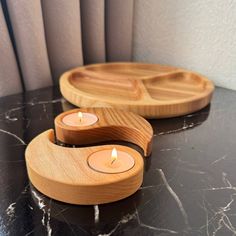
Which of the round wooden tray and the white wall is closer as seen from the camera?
the round wooden tray

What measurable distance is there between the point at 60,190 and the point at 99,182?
0.05 meters

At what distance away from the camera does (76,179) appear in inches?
14.8

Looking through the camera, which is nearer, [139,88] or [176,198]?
[176,198]

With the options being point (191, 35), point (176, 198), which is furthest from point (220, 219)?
point (191, 35)

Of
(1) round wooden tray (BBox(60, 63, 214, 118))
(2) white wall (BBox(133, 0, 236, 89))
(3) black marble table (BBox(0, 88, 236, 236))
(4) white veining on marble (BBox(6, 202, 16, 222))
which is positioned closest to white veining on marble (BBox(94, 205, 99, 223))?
(3) black marble table (BBox(0, 88, 236, 236))

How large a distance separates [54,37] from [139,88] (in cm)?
29

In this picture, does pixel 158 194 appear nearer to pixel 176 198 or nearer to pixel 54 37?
pixel 176 198

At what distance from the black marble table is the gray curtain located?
0.17m

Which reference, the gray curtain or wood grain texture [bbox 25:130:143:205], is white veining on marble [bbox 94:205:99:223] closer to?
wood grain texture [bbox 25:130:143:205]

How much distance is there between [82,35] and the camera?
899 millimetres

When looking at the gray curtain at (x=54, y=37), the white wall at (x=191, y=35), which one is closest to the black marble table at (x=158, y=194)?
the gray curtain at (x=54, y=37)

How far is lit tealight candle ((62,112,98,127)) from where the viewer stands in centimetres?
54

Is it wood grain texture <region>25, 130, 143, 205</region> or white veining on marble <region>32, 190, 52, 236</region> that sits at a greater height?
wood grain texture <region>25, 130, 143, 205</region>

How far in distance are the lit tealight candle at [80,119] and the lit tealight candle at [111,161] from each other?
0.11m
